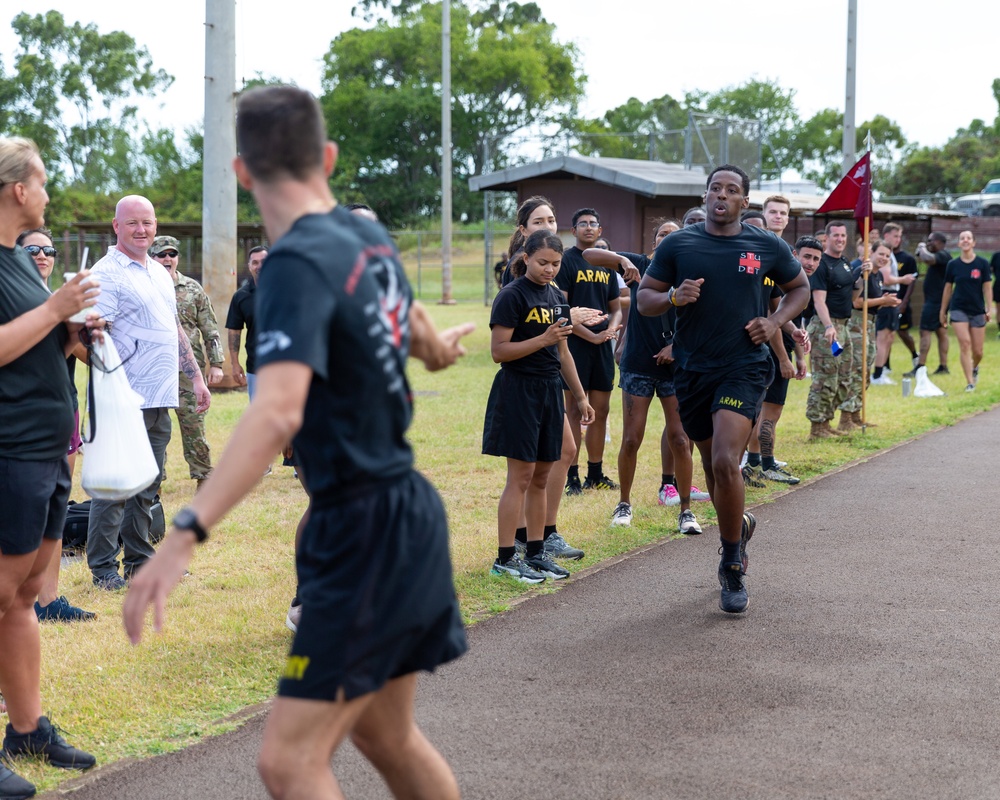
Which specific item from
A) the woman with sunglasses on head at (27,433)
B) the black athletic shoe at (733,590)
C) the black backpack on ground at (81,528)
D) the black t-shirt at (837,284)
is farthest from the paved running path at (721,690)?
A: the black t-shirt at (837,284)

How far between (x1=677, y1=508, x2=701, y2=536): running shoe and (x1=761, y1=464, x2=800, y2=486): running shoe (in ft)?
6.86

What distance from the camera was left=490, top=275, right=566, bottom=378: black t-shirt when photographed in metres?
6.50

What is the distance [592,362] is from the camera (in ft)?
30.0

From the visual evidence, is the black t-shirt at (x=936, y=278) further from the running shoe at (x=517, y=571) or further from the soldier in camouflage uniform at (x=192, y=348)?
the running shoe at (x=517, y=571)

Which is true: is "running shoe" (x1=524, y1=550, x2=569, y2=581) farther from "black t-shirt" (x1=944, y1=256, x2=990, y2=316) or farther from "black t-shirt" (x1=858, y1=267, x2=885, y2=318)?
"black t-shirt" (x1=944, y1=256, x2=990, y2=316)

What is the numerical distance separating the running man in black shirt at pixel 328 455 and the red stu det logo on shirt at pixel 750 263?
12.7 ft

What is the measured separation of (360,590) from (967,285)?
1534 cm

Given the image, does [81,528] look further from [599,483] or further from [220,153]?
[220,153]

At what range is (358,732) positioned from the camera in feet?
9.50

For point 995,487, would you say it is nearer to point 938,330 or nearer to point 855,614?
point 855,614

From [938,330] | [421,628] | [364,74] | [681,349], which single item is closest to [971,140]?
[364,74]

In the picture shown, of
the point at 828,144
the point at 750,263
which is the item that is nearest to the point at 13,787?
the point at 750,263

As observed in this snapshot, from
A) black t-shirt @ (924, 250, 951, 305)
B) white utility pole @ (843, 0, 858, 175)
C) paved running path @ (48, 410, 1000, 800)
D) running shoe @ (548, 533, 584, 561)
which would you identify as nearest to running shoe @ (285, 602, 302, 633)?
paved running path @ (48, 410, 1000, 800)

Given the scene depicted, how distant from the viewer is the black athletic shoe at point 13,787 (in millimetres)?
3980
